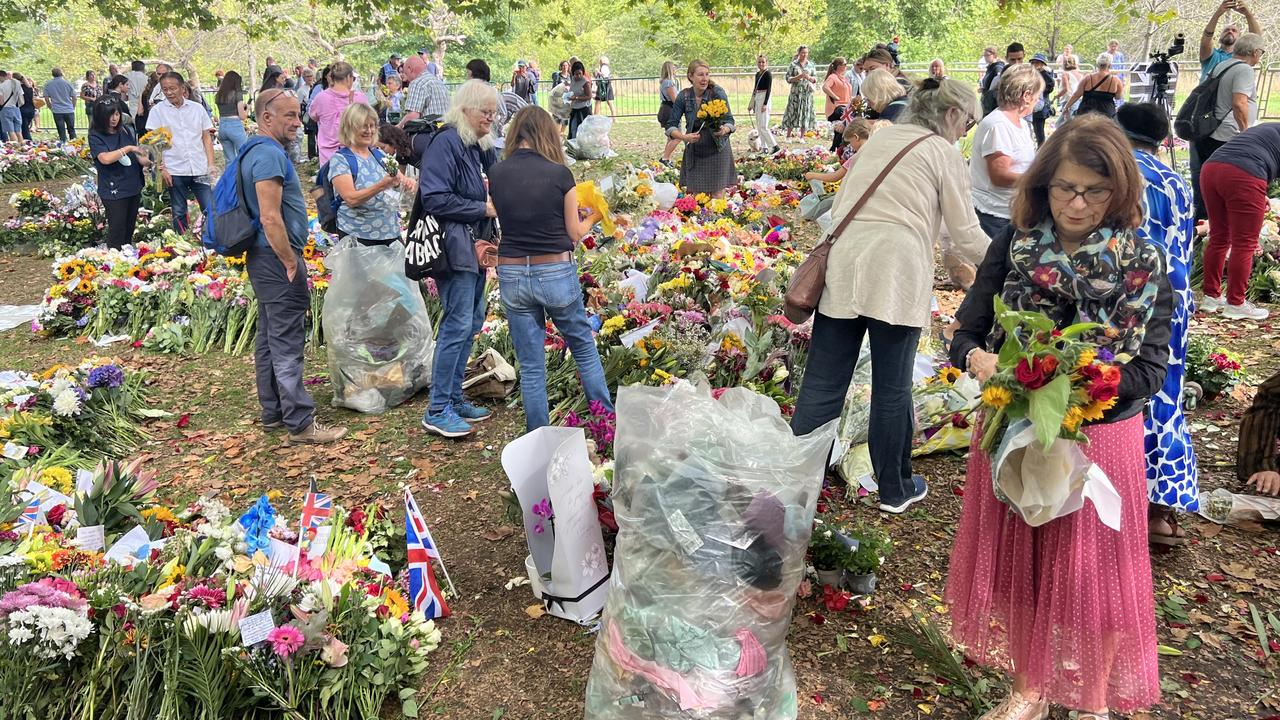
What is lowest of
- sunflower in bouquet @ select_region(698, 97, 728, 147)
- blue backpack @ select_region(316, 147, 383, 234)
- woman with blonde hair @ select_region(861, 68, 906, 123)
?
blue backpack @ select_region(316, 147, 383, 234)

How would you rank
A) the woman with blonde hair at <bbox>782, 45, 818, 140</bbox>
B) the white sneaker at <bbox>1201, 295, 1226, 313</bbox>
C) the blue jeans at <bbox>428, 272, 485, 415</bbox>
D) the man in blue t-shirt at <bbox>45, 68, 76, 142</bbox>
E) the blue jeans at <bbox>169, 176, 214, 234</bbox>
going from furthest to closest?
the man in blue t-shirt at <bbox>45, 68, 76, 142</bbox>, the woman with blonde hair at <bbox>782, 45, 818, 140</bbox>, the blue jeans at <bbox>169, 176, 214, 234</bbox>, the white sneaker at <bbox>1201, 295, 1226, 313</bbox>, the blue jeans at <bbox>428, 272, 485, 415</bbox>

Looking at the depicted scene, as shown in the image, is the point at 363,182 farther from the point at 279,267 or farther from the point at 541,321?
the point at 541,321

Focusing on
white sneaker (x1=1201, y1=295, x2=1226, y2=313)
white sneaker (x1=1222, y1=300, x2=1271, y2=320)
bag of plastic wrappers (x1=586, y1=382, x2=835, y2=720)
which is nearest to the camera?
bag of plastic wrappers (x1=586, y1=382, x2=835, y2=720)

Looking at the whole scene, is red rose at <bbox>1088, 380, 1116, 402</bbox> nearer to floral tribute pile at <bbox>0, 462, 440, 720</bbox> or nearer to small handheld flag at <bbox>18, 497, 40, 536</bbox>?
floral tribute pile at <bbox>0, 462, 440, 720</bbox>

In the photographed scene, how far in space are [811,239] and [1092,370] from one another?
6738mm

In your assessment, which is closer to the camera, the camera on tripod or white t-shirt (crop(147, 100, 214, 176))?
white t-shirt (crop(147, 100, 214, 176))

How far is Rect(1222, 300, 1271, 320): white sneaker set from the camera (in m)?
6.00

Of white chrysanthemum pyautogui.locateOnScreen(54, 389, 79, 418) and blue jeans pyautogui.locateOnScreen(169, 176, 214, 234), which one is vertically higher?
blue jeans pyautogui.locateOnScreen(169, 176, 214, 234)

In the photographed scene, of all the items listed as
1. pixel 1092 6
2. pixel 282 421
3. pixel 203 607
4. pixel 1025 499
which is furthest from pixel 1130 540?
pixel 1092 6

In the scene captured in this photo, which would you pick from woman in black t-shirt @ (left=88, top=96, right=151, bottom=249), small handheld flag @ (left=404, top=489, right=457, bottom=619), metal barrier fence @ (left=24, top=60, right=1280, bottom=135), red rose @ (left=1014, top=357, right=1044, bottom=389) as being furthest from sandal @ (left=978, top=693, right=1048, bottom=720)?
metal barrier fence @ (left=24, top=60, right=1280, bottom=135)

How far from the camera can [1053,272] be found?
228cm

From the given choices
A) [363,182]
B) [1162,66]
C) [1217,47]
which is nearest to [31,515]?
[363,182]

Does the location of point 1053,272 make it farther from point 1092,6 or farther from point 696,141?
point 1092,6

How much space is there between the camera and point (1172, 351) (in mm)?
3225
